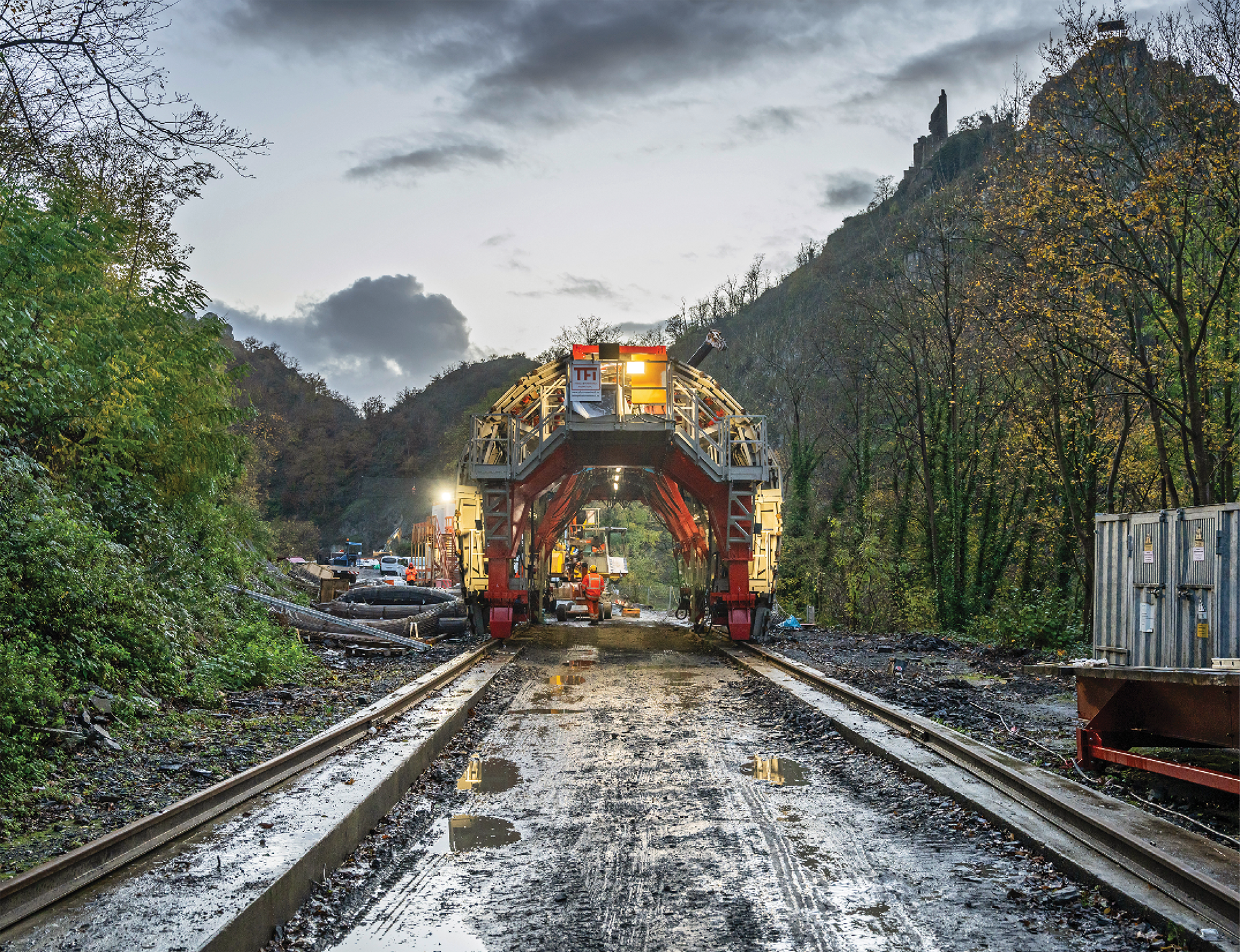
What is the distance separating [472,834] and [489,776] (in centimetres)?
192

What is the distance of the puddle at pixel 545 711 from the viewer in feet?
40.0

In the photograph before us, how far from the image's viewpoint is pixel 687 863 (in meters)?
5.79

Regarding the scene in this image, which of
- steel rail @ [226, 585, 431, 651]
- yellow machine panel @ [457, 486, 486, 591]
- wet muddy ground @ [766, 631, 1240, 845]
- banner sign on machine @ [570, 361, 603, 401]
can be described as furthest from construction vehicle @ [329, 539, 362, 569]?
wet muddy ground @ [766, 631, 1240, 845]

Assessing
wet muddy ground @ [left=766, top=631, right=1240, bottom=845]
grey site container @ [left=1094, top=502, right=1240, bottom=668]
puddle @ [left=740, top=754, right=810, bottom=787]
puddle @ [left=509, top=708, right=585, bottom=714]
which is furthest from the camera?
puddle @ [left=509, top=708, right=585, bottom=714]

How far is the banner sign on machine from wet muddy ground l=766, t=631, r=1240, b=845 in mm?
7077

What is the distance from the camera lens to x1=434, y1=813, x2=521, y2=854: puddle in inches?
245

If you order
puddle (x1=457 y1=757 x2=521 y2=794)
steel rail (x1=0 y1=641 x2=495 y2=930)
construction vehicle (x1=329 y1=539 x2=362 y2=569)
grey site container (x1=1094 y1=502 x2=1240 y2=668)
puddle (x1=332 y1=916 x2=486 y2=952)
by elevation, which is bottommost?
construction vehicle (x1=329 y1=539 x2=362 y2=569)

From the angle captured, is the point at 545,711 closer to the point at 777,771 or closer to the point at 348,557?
the point at 777,771

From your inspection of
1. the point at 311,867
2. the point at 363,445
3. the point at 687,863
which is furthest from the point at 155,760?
the point at 363,445

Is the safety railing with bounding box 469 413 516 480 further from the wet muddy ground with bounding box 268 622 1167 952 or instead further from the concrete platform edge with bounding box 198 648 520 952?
the concrete platform edge with bounding box 198 648 520 952

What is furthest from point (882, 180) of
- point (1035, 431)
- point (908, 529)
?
point (1035, 431)

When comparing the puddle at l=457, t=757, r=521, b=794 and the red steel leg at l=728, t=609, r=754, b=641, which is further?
the red steel leg at l=728, t=609, r=754, b=641

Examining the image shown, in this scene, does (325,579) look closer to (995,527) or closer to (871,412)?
(995,527)

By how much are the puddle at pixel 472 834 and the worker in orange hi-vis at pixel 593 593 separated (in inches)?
1048
